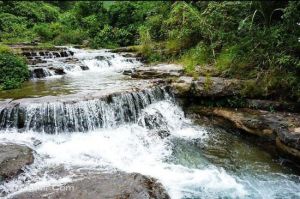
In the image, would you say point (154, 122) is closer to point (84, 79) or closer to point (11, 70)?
point (84, 79)

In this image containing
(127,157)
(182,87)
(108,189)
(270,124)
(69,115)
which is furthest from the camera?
(182,87)

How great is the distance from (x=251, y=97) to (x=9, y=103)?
564 centimetres

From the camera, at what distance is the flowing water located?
5.71m

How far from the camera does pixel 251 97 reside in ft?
27.1

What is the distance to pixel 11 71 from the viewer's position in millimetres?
10164

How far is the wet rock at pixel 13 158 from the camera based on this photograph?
550cm

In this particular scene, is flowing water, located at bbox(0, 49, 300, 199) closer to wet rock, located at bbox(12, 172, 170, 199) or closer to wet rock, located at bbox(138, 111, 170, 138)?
wet rock, located at bbox(138, 111, 170, 138)

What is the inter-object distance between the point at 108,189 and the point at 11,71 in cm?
653

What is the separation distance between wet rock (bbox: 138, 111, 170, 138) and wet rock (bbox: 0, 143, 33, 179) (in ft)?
9.39

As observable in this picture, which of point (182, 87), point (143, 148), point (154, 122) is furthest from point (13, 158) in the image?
point (182, 87)

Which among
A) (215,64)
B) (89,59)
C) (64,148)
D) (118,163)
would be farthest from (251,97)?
(89,59)

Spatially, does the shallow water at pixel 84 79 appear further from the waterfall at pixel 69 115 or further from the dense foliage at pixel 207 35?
the dense foliage at pixel 207 35

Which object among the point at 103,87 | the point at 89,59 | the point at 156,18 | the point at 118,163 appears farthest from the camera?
the point at 156,18

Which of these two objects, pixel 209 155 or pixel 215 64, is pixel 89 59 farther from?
pixel 209 155
